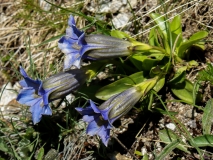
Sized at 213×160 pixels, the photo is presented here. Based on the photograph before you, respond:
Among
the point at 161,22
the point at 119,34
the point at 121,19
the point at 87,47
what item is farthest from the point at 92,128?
the point at 121,19

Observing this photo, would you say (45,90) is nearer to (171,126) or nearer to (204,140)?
(171,126)

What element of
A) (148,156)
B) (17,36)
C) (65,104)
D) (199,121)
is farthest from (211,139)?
(17,36)

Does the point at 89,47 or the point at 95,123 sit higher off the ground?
the point at 89,47

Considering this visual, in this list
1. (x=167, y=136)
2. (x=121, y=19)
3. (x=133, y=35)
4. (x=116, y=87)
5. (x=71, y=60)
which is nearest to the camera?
(x=71, y=60)

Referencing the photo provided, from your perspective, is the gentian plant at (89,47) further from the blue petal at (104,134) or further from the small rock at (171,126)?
the small rock at (171,126)

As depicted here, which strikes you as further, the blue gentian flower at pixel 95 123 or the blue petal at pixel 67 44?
the blue petal at pixel 67 44

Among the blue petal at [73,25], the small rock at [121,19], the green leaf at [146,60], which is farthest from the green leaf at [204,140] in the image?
the small rock at [121,19]

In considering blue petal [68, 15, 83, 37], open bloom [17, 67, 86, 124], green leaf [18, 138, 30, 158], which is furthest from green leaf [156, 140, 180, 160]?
green leaf [18, 138, 30, 158]
